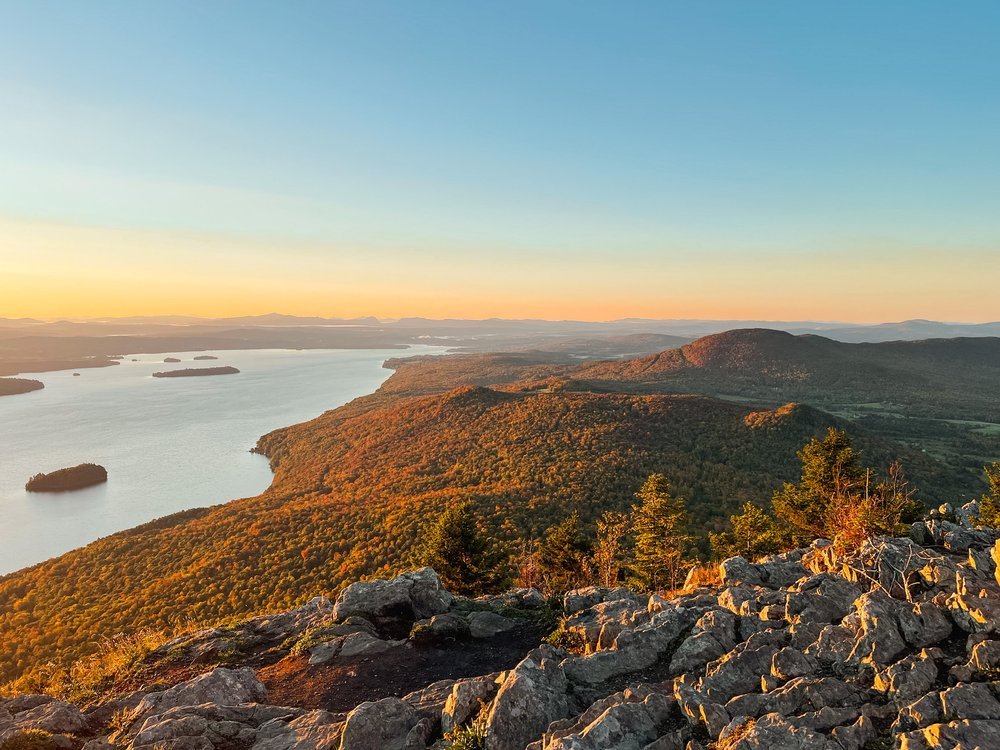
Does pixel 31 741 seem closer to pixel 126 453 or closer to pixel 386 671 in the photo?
pixel 386 671

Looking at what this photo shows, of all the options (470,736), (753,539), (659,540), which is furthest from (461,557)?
(470,736)

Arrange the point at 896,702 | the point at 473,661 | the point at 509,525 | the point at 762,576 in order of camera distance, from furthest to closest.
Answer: the point at 509,525 < the point at 762,576 < the point at 473,661 < the point at 896,702

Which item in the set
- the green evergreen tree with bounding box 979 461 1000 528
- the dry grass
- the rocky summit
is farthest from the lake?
the green evergreen tree with bounding box 979 461 1000 528

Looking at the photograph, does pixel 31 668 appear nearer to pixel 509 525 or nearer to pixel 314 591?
pixel 314 591

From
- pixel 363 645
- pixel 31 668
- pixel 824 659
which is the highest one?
pixel 824 659

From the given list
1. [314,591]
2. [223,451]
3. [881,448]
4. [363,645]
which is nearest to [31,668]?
[314,591]

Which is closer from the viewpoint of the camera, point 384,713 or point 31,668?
point 384,713
